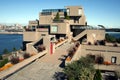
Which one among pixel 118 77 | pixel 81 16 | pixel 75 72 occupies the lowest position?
pixel 118 77

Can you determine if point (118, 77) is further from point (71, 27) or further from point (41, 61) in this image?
point (71, 27)

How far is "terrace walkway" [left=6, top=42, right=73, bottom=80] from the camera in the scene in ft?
73.1

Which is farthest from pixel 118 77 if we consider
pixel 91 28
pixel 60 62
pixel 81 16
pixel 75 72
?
pixel 81 16

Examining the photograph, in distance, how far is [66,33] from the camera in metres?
47.9

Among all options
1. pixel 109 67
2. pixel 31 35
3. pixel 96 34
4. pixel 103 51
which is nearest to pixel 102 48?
pixel 103 51

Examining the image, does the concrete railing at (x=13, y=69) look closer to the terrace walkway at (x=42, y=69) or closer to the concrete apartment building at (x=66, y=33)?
the terrace walkway at (x=42, y=69)

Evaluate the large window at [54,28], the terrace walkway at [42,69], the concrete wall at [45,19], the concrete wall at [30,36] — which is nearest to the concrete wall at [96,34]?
the large window at [54,28]

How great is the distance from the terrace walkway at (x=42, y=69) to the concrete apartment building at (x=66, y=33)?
3299mm

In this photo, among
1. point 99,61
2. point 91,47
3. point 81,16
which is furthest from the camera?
point 81,16

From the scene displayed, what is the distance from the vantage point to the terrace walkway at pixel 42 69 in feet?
73.1

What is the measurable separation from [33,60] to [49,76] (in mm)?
6832

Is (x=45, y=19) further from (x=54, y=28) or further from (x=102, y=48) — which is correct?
(x=102, y=48)

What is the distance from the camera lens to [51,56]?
105ft

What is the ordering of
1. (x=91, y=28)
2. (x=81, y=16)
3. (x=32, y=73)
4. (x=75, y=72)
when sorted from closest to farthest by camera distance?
1. (x=75, y=72)
2. (x=32, y=73)
3. (x=91, y=28)
4. (x=81, y=16)
